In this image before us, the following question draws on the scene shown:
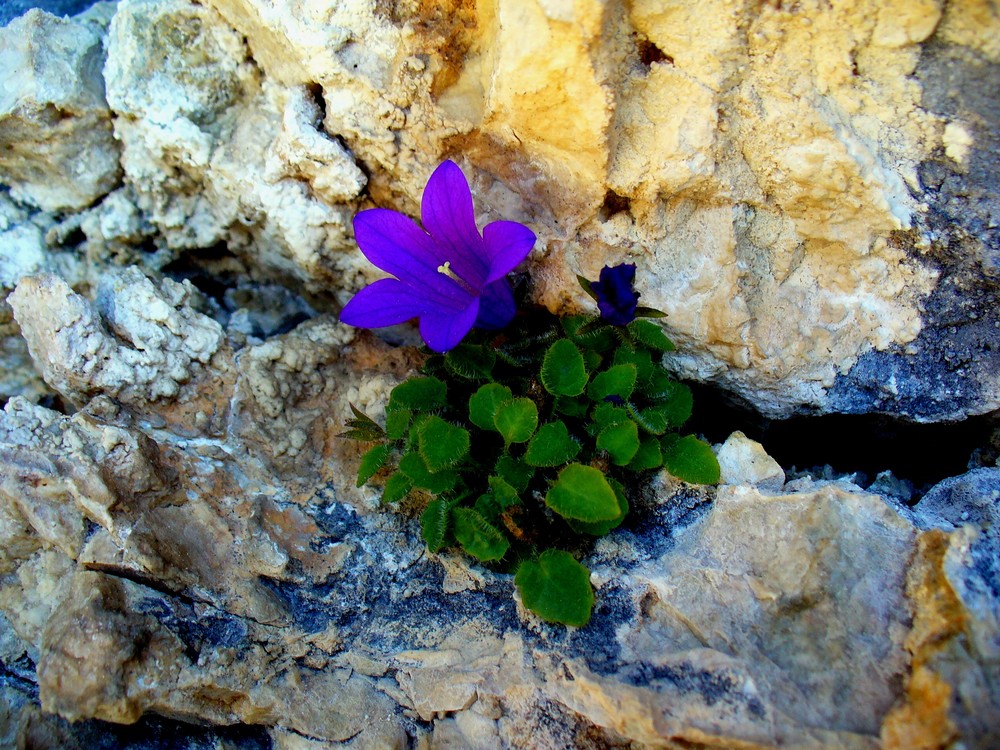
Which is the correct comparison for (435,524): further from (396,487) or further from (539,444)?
(539,444)

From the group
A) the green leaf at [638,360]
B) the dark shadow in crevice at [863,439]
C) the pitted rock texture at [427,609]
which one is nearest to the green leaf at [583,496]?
the pitted rock texture at [427,609]

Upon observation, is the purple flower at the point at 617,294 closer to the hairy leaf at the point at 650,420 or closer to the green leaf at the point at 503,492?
the hairy leaf at the point at 650,420

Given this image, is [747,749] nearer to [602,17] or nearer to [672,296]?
[672,296]

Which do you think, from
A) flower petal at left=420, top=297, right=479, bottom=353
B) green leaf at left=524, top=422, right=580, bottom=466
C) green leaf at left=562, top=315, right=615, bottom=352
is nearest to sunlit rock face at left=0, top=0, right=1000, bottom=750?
green leaf at left=562, top=315, right=615, bottom=352

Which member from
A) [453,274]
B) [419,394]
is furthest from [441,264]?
[419,394]

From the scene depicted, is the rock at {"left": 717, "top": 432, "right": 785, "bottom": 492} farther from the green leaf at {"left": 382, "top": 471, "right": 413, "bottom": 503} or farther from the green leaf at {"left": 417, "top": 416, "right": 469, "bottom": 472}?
the green leaf at {"left": 382, "top": 471, "right": 413, "bottom": 503}

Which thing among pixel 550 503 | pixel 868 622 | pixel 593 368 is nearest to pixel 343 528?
pixel 550 503
